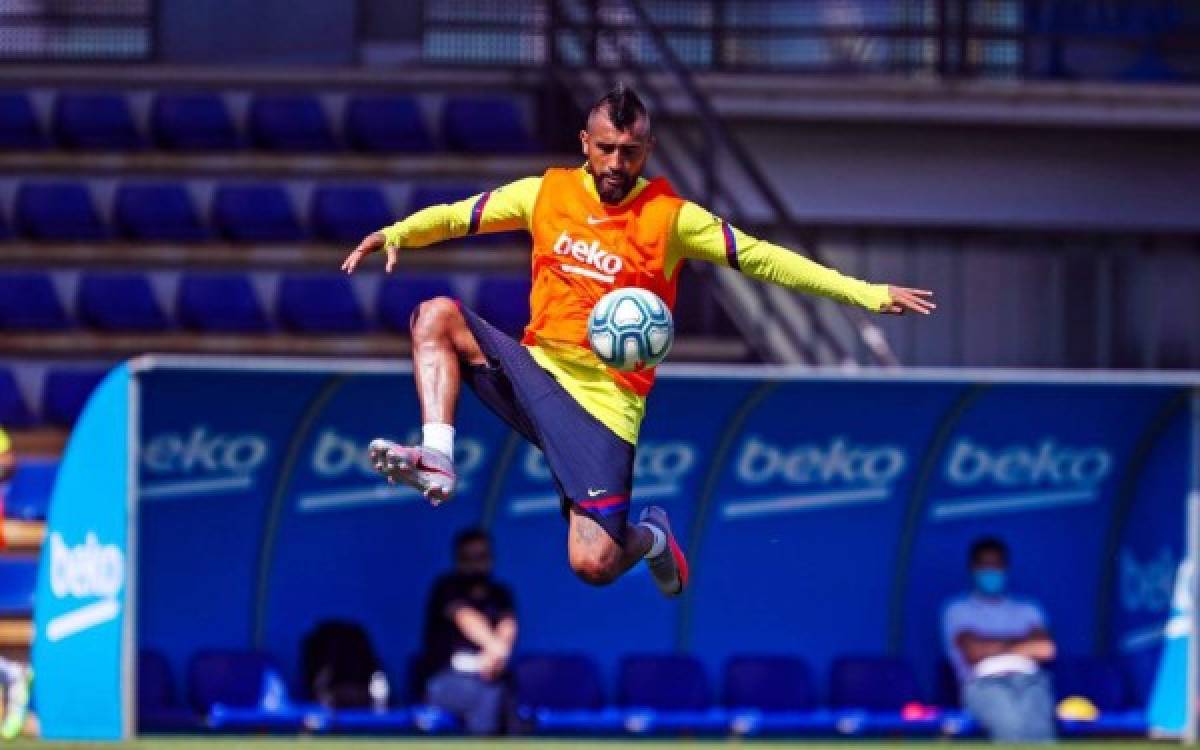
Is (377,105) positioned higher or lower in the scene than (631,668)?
higher

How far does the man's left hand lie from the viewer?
8062 mm

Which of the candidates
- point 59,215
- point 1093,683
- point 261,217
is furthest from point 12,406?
point 1093,683

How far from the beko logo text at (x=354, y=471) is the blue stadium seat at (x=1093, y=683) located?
3.40 meters

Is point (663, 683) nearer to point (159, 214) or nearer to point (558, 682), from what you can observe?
point (558, 682)

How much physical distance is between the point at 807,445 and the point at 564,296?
20.1ft

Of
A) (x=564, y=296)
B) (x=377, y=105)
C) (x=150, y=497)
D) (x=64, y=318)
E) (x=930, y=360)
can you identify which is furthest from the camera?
(x=930, y=360)

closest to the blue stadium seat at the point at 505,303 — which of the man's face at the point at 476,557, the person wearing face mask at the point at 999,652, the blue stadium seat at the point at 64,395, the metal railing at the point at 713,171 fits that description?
the metal railing at the point at 713,171

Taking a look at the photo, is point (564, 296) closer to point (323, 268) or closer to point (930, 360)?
point (323, 268)

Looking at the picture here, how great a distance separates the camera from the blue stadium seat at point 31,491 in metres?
14.2

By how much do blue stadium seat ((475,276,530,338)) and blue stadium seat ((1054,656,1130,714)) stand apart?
4.19 meters

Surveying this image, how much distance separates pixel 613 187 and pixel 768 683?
6.31 m

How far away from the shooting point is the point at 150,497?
45.6 feet

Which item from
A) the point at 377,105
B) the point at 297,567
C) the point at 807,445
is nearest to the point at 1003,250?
the point at 377,105

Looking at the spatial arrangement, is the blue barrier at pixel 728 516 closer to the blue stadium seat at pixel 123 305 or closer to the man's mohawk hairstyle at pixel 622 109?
the blue stadium seat at pixel 123 305
